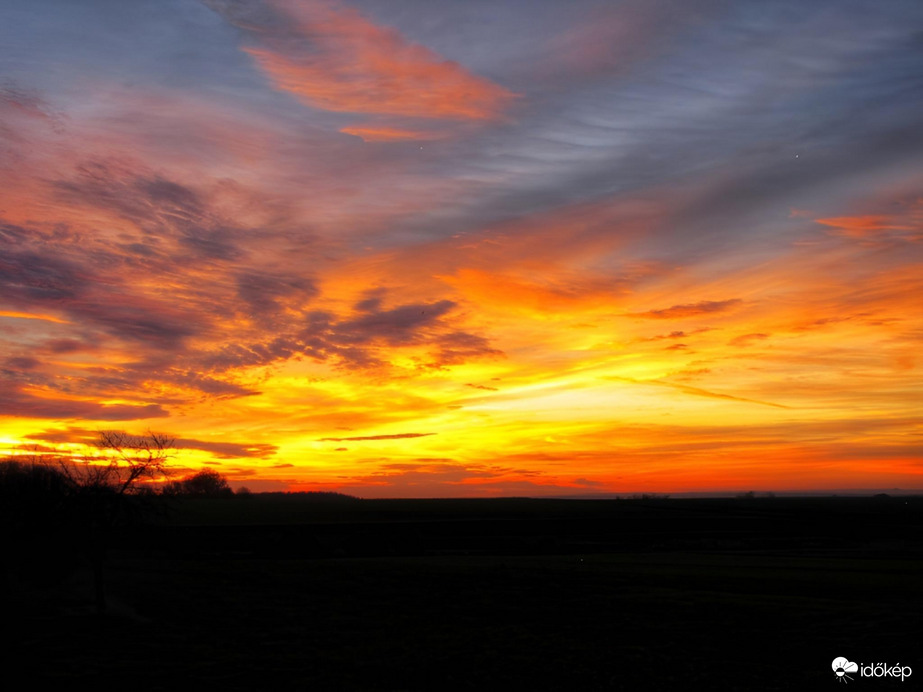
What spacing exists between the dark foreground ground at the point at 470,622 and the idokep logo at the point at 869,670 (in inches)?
10.9

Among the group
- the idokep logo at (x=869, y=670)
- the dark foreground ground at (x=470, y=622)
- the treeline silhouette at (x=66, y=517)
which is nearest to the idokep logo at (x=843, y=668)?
the idokep logo at (x=869, y=670)

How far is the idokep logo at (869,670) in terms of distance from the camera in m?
19.9

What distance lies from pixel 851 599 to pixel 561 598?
12.3 metres

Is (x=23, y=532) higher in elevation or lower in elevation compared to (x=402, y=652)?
higher

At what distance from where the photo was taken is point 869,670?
20391 millimetres

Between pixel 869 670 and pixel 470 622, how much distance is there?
45.0ft

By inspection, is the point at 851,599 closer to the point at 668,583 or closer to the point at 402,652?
the point at 668,583

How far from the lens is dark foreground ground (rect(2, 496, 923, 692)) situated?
20.7 meters

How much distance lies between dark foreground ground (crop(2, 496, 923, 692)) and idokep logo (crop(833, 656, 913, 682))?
0.91ft

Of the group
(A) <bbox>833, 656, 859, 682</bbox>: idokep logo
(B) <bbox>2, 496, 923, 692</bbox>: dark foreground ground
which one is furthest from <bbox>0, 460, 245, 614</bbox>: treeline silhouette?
(A) <bbox>833, 656, 859, 682</bbox>: idokep logo

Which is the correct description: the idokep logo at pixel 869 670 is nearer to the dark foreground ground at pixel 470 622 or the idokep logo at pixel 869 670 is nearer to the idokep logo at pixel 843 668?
the idokep logo at pixel 843 668

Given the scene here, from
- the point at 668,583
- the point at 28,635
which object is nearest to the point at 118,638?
the point at 28,635

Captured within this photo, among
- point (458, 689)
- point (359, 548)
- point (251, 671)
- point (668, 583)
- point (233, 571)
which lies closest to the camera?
point (458, 689)

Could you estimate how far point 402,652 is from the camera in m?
23.6
